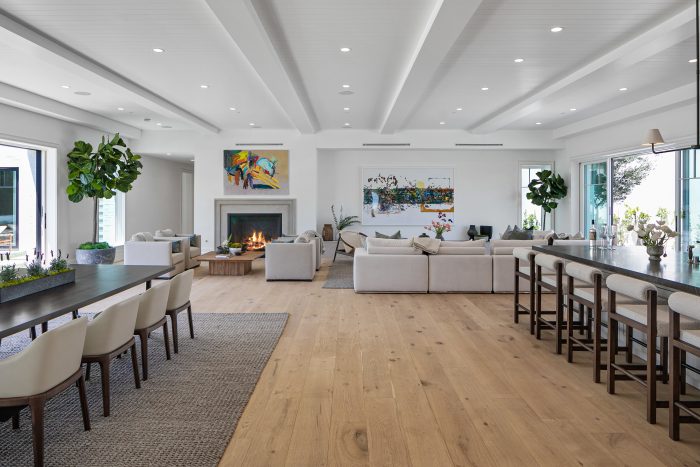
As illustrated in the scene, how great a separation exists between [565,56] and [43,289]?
5.63 metres

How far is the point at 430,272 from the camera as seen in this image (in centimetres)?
623

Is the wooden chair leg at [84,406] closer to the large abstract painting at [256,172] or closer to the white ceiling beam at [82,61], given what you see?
the white ceiling beam at [82,61]

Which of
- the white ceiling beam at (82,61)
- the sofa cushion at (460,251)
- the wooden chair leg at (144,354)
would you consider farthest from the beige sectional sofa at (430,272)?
the white ceiling beam at (82,61)

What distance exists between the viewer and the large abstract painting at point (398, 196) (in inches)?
459

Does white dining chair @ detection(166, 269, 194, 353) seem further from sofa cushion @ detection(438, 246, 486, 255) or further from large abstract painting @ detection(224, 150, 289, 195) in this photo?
large abstract painting @ detection(224, 150, 289, 195)

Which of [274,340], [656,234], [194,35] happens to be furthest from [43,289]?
[656,234]

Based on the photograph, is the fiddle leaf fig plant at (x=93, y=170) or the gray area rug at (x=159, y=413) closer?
the gray area rug at (x=159, y=413)

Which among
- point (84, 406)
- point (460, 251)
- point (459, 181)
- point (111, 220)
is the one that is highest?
point (459, 181)

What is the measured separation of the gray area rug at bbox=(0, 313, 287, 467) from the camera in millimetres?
2188

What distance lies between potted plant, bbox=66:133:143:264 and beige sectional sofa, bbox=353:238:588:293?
4.94 meters

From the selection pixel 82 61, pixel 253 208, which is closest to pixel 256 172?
pixel 253 208

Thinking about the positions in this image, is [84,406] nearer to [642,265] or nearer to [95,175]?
[642,265]

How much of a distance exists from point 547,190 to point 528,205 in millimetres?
953

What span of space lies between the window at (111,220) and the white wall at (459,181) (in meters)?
4.56
